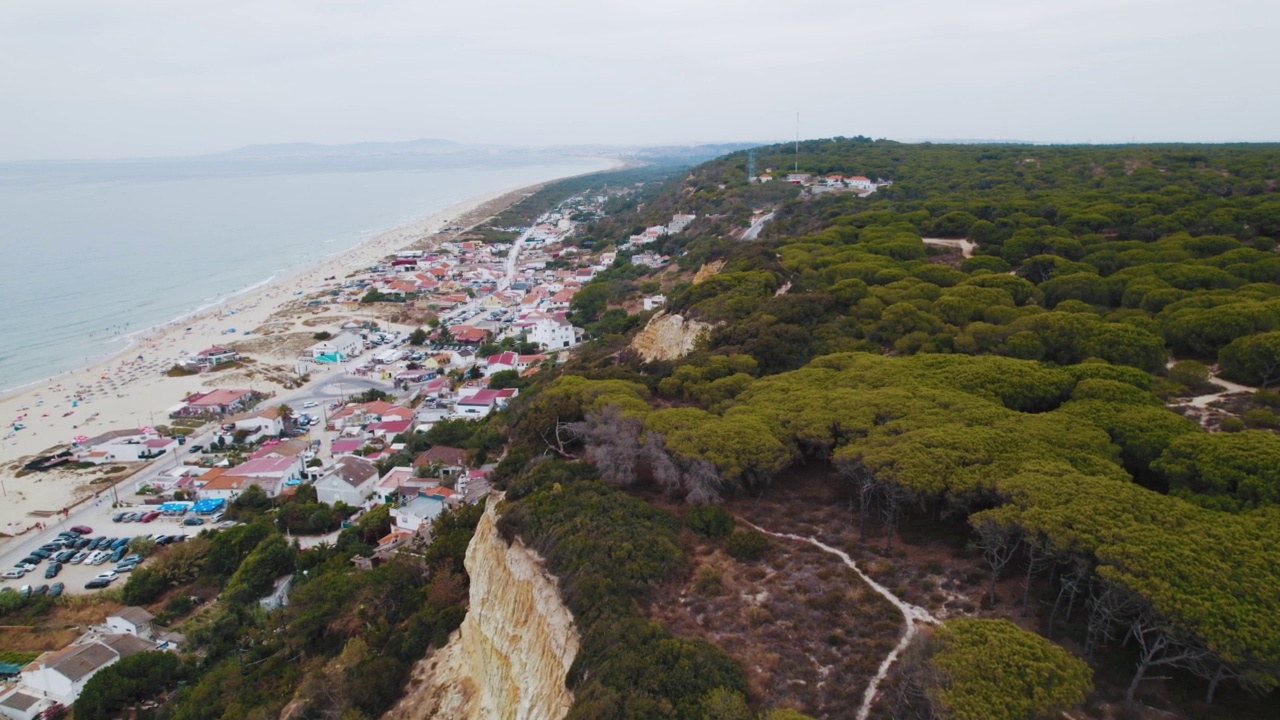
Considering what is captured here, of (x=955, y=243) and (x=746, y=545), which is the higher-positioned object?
(x=955, y=243)

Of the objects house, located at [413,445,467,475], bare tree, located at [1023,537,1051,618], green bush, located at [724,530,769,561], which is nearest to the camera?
bare tree, located at [1023,537,1051,618]

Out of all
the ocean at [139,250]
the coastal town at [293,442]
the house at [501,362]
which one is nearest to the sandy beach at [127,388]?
the coastal town at [293,442]

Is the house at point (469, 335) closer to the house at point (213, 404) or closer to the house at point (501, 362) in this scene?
the house at point (501, 362)

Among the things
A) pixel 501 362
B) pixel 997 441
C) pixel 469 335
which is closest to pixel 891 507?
pixel 997 441

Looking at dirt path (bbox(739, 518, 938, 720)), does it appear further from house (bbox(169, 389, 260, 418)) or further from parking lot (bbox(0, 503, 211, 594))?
house (bbox(169, 389, 260, 418))

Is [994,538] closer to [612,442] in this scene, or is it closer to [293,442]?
[612,442]

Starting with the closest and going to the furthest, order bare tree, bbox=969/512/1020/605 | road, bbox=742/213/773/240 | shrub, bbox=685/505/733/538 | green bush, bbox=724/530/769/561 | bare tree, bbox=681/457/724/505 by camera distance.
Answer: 1. bare tree, bbox=969/512/1020/605
2. green bush, bbox=724/530/769/561
3. shrub, bbox=685/505/733/538
4. bare tree, bbox=681/457/724/505
5. road, bbox=742/213/773/240

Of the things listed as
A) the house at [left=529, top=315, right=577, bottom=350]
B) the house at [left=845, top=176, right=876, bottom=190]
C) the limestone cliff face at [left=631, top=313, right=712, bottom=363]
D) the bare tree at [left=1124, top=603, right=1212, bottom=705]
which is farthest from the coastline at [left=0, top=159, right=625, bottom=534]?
the house at [left=845, top=176, right=876, bottom=190]
